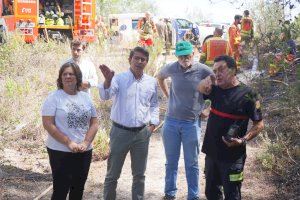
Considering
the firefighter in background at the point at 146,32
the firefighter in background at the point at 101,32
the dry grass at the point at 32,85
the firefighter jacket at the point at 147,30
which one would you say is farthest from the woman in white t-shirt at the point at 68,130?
the firefighter jacket at the point at 147,30

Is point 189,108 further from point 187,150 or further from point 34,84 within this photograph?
point 34,84

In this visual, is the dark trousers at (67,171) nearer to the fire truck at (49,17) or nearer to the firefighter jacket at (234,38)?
the firefighter jacket at (234,38)

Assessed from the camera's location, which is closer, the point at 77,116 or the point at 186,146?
the point at 77,116

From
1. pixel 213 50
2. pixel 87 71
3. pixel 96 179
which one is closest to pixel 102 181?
pixel 96 179

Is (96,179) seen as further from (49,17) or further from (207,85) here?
(49,17)

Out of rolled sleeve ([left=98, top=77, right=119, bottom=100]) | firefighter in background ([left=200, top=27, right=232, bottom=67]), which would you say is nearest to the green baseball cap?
rolled sleeve ([left=98, top=77, right=119, bottom=100])

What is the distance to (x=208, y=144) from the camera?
13.1 ft

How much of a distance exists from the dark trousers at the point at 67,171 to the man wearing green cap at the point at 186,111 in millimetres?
1169

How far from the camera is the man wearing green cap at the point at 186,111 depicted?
4824 mm

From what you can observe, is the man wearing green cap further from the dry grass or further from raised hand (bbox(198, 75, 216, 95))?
the dry grass

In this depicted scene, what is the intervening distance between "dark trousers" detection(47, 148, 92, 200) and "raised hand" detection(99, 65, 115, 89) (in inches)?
25.2

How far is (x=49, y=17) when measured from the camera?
15984 millimetres

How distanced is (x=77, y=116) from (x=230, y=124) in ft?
4.27

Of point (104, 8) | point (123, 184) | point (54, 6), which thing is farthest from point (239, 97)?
point (104, 8)
